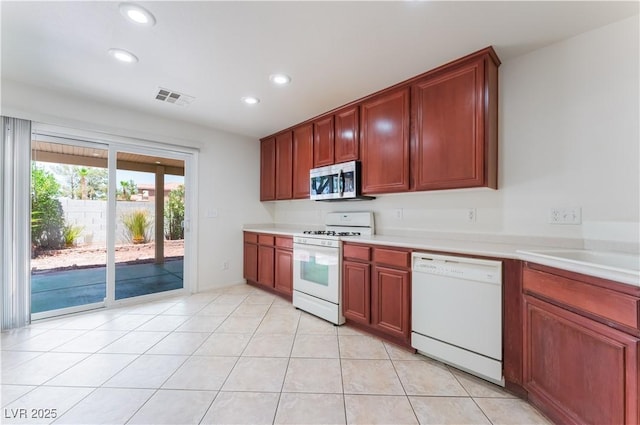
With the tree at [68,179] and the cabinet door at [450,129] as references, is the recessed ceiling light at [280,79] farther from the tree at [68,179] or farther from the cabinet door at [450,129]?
the tree at [68,179]

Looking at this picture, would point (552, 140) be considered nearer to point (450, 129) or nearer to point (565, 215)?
point (565, 215)

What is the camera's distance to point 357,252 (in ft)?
8.16

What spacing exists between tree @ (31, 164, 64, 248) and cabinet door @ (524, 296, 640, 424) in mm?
4253

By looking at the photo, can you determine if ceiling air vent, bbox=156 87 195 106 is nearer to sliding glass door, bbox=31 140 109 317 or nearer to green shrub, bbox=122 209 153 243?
sliding glass door, bbox=31 140 109 317

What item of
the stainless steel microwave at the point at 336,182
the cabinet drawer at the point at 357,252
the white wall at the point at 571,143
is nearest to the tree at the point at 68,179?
→ the stainless steel microwave at the point at 336,182

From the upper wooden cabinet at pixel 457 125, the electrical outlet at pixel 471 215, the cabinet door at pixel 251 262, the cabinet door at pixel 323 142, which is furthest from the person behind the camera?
the cabinet door at pixel 251 262

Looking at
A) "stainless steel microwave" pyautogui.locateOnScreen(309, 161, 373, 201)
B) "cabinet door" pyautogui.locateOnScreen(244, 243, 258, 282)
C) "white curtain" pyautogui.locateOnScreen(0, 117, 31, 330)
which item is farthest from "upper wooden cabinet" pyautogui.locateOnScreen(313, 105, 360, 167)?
"white curtain" pyautogui.locateOnScreen(0, 117, 31, 330)

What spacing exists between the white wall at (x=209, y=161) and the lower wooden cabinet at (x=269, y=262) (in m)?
0.24

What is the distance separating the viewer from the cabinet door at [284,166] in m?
3.72

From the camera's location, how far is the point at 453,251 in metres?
1.84

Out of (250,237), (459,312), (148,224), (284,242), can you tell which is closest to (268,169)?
(250,237)

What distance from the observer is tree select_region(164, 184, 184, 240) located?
11.5 feet

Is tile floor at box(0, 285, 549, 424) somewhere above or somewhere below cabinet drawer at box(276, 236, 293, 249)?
below

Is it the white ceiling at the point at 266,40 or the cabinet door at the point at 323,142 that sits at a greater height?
the white ceiling at the point at 266,40
